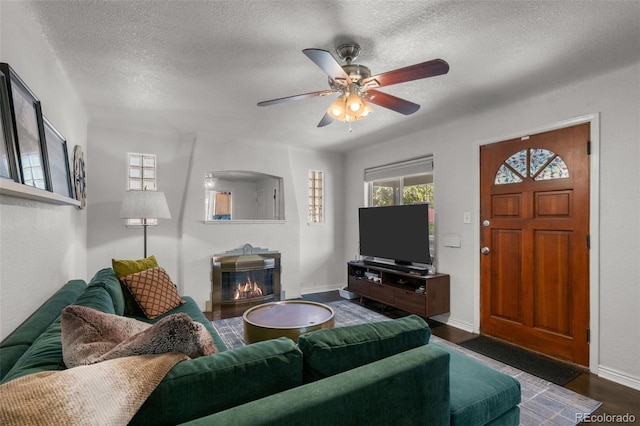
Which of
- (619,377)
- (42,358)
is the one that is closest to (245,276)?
(42,358)

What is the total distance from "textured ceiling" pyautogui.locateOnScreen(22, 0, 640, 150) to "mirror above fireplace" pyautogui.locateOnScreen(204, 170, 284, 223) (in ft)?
6.64

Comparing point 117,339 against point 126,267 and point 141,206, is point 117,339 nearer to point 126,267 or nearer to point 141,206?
point 126,267

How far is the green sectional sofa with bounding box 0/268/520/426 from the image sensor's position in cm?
87

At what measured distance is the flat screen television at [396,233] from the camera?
3740mm

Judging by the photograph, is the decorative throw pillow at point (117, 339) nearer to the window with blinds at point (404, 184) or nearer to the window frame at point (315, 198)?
the window with blinds at point (404, 184)

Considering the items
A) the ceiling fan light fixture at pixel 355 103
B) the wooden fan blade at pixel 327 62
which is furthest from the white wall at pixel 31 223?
the ceiling fan light fixture at pixel 355 103

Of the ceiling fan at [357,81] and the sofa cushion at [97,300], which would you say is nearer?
the sofa cushion at [97,300]

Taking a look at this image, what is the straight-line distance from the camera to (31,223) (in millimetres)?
1645

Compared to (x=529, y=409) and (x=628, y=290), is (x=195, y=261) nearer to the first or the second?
(x=529, y=409)

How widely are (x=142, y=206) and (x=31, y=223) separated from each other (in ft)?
5.44

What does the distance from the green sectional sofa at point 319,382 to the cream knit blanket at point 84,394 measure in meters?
0.06

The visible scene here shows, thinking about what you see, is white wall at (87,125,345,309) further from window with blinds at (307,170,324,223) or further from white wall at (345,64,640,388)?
white wall at (345,64,640,388)

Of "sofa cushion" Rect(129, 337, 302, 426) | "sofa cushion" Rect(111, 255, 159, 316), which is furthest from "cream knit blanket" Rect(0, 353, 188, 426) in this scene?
"sofa cushion" Rect(111, 255, 159, 316)

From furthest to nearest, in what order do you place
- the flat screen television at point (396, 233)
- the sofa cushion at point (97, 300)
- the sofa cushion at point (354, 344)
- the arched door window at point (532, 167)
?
the flat screen television at point (396, 233), the arched door window at point (532, 167), the sofa cushion at point (97, 300), the sofa cushion at point (354, 344)
